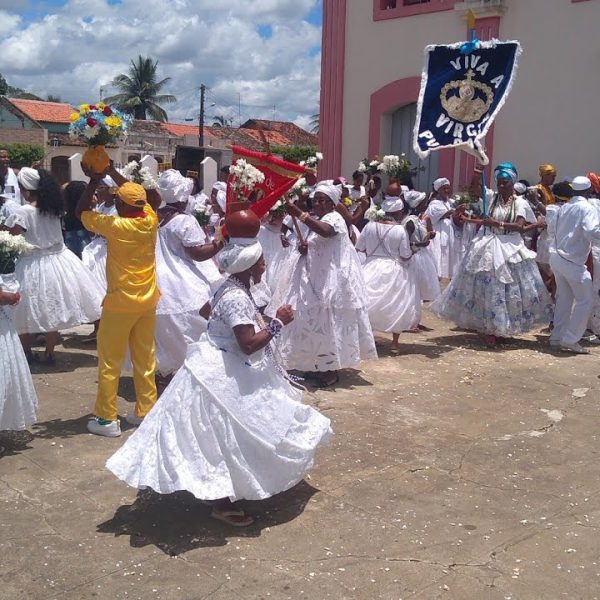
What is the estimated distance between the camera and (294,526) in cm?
416

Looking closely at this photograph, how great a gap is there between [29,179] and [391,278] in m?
3.75

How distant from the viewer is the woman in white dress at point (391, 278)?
8.08m

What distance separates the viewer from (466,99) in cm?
838

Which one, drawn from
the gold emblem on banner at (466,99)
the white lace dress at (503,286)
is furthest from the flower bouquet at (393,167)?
the white lace dress at (503,286)

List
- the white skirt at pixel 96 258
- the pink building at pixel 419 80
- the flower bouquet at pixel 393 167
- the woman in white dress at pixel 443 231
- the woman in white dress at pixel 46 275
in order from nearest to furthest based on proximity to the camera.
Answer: the woman in white dress at pixel 46 275 → the white skirt at pixel 96 258 → the flower bouquet at pixel 393 167 → the woman in white dress at pixel 443 231 → the pink building at pixel 419 80

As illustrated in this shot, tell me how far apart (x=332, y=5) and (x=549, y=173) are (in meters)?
7.37

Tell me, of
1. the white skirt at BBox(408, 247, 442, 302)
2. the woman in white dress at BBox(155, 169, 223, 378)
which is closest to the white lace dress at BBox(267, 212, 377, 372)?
the woman in white dress at BBox(155, 169, 223, 378)

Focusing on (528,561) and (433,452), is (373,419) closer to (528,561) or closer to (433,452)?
(433,452)

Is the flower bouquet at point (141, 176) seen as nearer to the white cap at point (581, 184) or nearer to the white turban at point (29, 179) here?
the white turban at point (29, 179)

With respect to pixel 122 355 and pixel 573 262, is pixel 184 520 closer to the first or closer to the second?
pixel 122 355

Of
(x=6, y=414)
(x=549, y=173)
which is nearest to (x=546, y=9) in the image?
(x=549, y=173)

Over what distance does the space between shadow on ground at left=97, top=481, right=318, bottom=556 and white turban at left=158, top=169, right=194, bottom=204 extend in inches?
104

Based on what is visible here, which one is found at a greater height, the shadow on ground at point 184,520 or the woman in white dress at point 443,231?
the woman in white dress at point 443,231

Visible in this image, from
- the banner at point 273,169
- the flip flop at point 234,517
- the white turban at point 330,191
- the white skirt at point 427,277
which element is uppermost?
the banner at point 273,169
